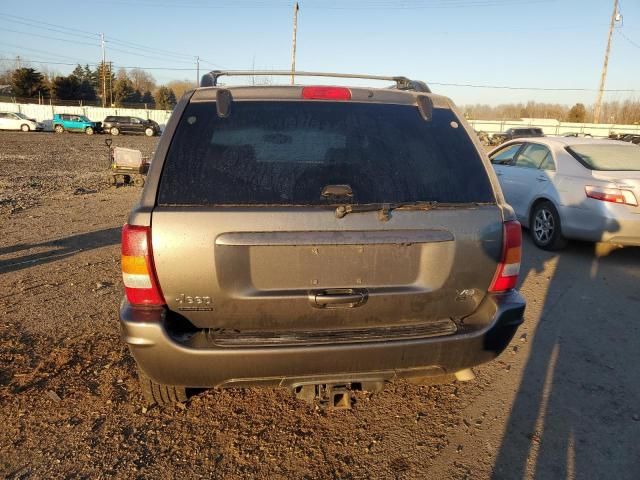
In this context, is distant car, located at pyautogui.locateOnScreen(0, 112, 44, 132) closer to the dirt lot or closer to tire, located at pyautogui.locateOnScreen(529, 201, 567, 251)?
the dirt lot

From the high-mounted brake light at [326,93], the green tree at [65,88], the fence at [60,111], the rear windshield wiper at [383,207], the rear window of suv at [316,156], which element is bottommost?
the rear windshield wiper at [383,207]

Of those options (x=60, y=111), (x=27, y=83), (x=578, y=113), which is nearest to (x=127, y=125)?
(x=60, y=111)

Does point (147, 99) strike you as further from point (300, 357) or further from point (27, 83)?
point (300, 357)

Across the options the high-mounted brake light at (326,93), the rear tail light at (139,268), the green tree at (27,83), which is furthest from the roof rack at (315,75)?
the green tree at (27,83)

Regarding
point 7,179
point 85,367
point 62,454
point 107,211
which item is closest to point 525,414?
point 62,454

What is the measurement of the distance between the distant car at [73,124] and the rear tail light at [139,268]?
143ft

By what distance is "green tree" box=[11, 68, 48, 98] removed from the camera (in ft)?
187

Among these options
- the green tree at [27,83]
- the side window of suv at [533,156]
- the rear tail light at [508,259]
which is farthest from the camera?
the green tree at [27,83]

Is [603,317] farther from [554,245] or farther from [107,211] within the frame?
[107,211]

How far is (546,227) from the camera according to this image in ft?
22.4

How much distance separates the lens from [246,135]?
2.46 m

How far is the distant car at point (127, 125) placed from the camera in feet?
134

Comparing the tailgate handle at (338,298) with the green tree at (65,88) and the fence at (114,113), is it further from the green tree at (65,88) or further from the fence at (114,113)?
the green tree at (65,88)

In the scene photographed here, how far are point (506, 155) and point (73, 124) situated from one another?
41.5m
